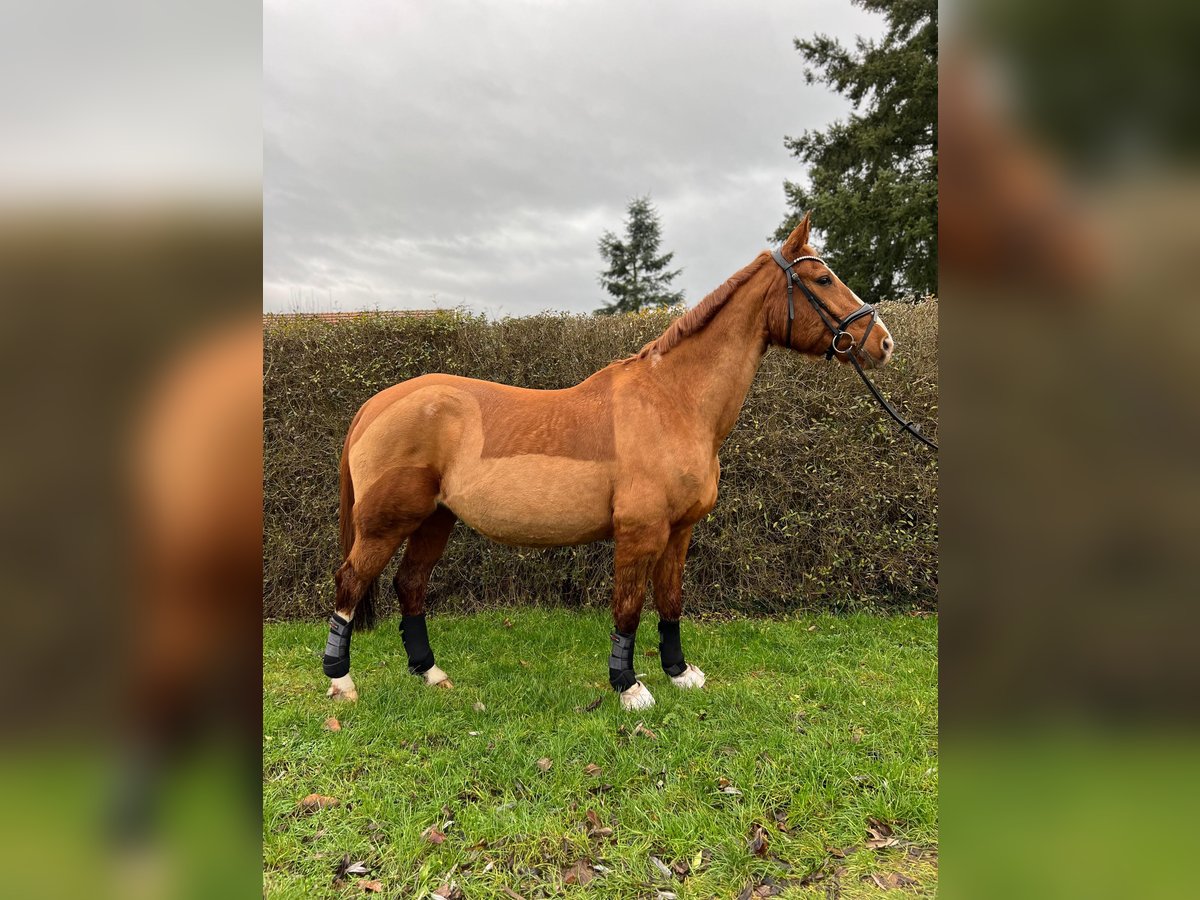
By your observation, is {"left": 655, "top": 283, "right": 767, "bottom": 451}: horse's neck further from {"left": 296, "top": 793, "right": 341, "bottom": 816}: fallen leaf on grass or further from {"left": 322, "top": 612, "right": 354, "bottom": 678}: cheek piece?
{"left": 296, "top": 793, "right": 341, "bottom": 816}: fallen leaf on grass

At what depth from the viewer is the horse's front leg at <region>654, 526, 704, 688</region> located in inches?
145

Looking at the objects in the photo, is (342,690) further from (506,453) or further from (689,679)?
(689,679)

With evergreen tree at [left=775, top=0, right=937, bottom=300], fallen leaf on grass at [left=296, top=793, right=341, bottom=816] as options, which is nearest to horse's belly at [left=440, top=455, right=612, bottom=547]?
fallen leaf on grass at [left=296, top=793, right=341, bottom=816]

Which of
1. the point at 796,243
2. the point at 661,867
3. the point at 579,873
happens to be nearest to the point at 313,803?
the point at 579,873

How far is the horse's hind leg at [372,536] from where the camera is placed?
11.1ft

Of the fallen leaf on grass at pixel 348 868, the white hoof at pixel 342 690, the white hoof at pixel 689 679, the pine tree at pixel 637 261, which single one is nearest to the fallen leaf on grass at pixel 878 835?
the white hoof at pixel 689 679

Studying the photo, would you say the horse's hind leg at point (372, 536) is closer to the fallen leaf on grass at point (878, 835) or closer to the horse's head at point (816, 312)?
the horse's head at point (816, 312)

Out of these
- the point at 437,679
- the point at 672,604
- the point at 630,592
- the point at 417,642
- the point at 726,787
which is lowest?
the point at 437,679

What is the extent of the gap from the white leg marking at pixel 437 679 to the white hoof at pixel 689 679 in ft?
4.73

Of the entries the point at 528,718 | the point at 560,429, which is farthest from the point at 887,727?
the point at 560,429

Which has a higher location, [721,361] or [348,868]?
[721,361]

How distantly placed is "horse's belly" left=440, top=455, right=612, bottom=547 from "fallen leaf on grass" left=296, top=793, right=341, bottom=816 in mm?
1458

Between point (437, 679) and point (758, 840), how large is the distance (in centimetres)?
225

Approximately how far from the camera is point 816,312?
124 inches
